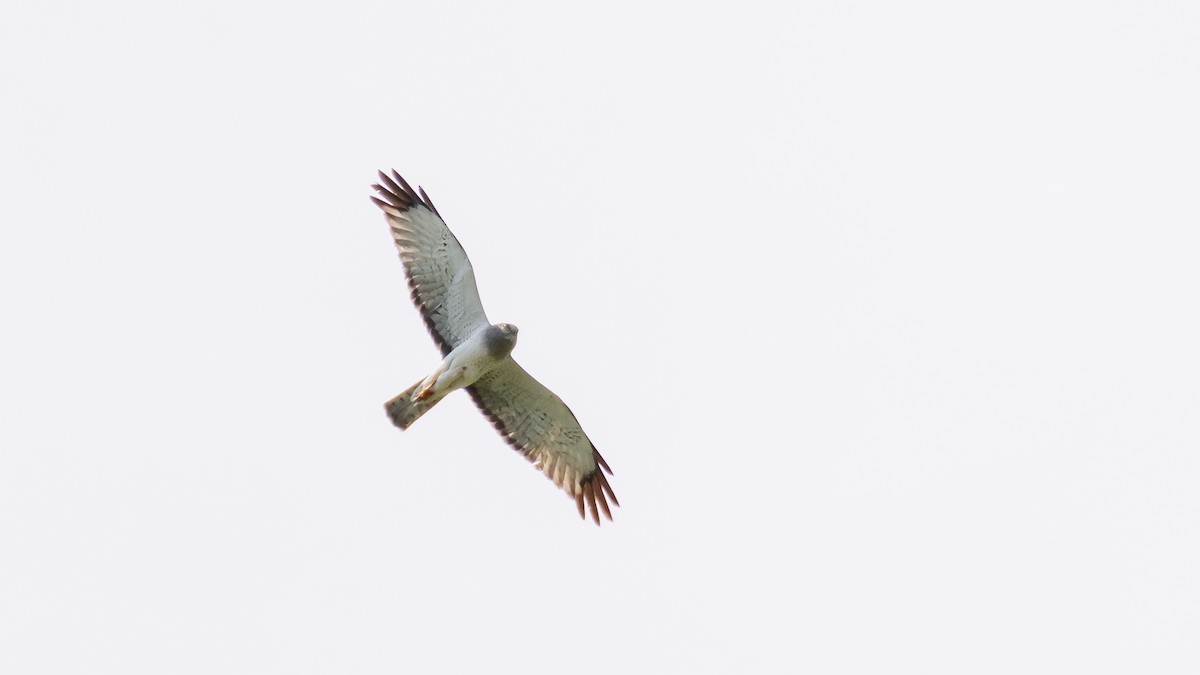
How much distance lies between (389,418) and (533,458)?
6.22 feet

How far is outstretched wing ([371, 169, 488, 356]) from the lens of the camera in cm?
1664

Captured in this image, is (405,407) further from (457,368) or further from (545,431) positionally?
(545,431)

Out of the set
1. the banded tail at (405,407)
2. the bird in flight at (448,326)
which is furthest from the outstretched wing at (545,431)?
the banded tail at (405,407)

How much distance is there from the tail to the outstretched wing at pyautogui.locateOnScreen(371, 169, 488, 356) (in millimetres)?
549

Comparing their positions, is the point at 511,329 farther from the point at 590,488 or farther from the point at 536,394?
the point at 590,488

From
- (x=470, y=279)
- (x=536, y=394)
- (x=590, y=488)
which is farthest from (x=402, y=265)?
(x=590, y=488)

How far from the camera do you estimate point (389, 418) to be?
16672 millimetres

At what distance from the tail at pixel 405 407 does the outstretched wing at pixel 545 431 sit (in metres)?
0.85

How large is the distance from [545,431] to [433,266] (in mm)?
2267

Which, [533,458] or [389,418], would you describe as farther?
[533,458]

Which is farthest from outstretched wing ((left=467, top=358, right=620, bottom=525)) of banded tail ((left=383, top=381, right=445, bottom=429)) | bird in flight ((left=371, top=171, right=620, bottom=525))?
banded tail ((left=383, top=381, right=445, bottom=429))

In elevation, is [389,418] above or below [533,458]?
below

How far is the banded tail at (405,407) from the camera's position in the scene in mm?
16641

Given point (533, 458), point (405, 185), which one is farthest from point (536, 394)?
point (405, 185)
